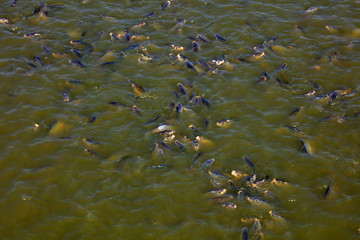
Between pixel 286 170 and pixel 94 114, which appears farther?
pixel 94 114

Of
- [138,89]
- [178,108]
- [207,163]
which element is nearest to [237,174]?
[207,163]

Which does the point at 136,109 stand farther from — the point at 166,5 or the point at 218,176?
the point at 166,5

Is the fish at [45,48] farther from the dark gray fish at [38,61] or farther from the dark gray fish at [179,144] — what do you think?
the dark gray fish at [179,144]

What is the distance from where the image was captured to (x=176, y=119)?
37.8 feet

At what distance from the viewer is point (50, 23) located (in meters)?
15.8

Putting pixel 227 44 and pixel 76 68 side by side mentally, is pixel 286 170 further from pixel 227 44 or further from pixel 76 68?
pixel 76 68

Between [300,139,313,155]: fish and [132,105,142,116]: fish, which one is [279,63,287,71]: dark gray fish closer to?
[300,139,313,155]: fish

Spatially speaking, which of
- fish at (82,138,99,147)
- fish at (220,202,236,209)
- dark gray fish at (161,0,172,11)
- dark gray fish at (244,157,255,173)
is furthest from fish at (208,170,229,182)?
dark gray fish at (161,0,172,11)

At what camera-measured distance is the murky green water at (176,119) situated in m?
8.94

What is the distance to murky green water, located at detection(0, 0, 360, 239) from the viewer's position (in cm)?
894

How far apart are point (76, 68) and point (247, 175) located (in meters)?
8.23

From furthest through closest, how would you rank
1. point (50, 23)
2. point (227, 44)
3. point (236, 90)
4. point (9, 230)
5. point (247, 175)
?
point (50, 23)
point (227, 44)
point (236, 90)
point (247, 175)
point (9, 230)

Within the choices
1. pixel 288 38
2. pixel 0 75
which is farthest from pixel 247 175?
pixel 0 75

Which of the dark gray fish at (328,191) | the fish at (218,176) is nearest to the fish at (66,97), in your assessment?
the fish at (218,176)
